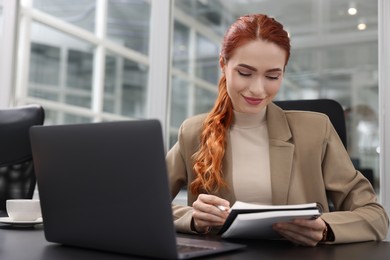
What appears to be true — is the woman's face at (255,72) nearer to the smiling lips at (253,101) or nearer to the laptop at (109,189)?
the smiling lips at (253,101)

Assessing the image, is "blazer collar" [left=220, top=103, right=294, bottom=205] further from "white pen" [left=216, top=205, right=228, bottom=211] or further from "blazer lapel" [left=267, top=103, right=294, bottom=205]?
"white pen" [left=216, top=205, right=228, bottom=211]

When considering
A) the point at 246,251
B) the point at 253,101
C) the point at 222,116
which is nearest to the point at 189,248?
the point at 246,251

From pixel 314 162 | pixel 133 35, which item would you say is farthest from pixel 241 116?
pixel 133 35

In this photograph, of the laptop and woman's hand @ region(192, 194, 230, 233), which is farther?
woman's hand @ region(192, 194, 230, 233)

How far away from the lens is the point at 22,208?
4.30 ft

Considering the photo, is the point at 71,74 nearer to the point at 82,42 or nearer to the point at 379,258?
the point at 82,42

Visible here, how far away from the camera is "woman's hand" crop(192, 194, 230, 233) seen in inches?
45.0

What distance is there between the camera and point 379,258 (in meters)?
0.89

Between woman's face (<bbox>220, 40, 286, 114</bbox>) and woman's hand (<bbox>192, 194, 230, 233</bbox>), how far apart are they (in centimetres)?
33

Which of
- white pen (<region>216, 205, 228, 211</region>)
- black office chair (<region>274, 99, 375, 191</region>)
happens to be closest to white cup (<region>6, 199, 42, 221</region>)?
Result: white pen (<region>216, 205, 228, 211</region>)

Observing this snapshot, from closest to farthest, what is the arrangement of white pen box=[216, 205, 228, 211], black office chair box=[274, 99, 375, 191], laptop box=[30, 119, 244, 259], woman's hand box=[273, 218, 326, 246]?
laptop box=[30, 119, 244, 259]
woman's hand box=[273, 218, 326, 246]
white pen box=[216, 205, 228, 211]
black office chair box=[274, 99, 375, 191]

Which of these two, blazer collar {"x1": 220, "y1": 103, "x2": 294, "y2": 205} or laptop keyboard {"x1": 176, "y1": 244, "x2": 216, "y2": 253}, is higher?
blazer collar {"x1": 220, "y1": 103, "x2": 294, "y2": 205}

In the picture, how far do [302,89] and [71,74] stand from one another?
181cm

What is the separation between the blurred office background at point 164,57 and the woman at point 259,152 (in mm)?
919
